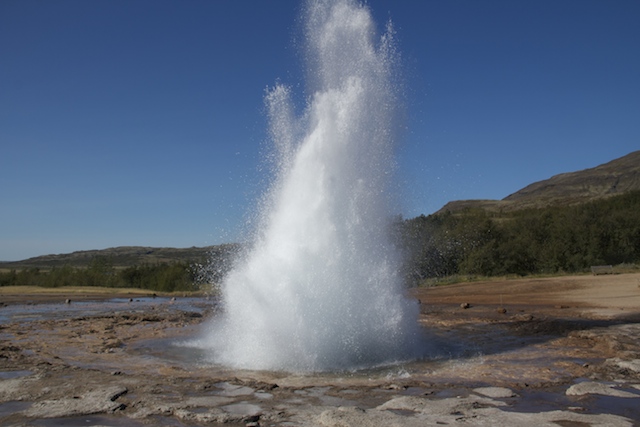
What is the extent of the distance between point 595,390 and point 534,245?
3629cm

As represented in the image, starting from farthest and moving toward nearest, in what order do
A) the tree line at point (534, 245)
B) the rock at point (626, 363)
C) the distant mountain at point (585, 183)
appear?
the distant mountain at point (585, 183) → the tree line at point (534, 245) → the rock at point (626, 363)

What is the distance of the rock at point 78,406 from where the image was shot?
6.24m

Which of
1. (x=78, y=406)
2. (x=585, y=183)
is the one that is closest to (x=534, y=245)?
(x=78, y=406)

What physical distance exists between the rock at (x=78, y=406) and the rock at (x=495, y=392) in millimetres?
4974

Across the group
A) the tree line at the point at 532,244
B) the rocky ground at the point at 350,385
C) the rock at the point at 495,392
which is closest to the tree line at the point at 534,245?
the tree line at the point at 532,244

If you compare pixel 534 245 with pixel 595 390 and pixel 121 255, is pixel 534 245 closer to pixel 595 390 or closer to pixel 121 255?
pixel 595 390

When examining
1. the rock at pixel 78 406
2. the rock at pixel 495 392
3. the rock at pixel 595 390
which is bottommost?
the rock at pixel 595 390

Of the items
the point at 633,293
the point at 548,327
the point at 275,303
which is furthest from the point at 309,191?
the point at 633,293

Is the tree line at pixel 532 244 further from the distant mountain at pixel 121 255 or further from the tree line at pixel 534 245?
the distant mountain at pixel 121 255

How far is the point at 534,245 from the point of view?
40.9m

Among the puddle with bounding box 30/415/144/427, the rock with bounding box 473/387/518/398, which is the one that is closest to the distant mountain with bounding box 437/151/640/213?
the rock with bounding box 473/387/518/398

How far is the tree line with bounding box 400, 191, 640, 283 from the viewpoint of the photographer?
38844 millimetres

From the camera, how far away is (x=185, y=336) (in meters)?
15.4

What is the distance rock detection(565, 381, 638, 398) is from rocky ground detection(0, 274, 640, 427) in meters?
0.02
